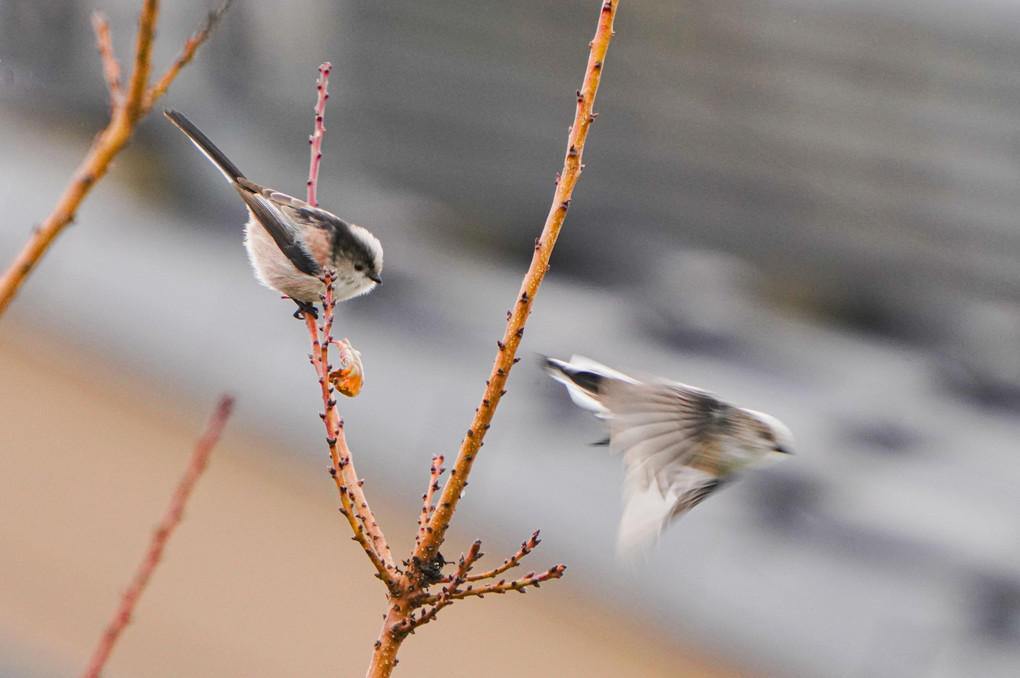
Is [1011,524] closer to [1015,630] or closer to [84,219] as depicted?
[1015,630]

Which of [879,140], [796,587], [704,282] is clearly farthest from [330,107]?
[796,587]

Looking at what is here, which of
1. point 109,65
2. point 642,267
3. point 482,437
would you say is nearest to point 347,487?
point 482,437

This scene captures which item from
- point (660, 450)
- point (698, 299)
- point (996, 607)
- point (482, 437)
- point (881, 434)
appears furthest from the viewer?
point (698, 299)

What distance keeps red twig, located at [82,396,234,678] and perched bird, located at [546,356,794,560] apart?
194 millimetres

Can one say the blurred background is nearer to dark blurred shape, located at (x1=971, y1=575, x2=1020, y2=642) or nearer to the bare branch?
dark blurred shape, located at (x1=971, y1=575, x2=1020, y2=642)

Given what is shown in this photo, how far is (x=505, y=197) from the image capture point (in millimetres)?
1579

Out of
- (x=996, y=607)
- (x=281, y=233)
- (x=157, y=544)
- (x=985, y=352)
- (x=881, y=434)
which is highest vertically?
(x=985, y=352)

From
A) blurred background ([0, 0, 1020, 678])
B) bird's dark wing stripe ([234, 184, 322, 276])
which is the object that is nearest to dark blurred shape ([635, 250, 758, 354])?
blurred background ([0, 0, 1020, 678])

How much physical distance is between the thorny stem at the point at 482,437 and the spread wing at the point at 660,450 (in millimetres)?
124

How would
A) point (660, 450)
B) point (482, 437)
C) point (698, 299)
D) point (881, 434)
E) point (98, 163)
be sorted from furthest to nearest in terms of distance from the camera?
point (698, 299) < point (881, 434) < point (660, 450) < point (482, 437) < point (98, 163)

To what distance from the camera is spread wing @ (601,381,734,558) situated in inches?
16.3

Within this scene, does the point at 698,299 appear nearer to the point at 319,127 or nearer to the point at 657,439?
the point at 657,439

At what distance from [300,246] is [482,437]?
0.81 feet

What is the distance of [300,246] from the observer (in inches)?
19.7
